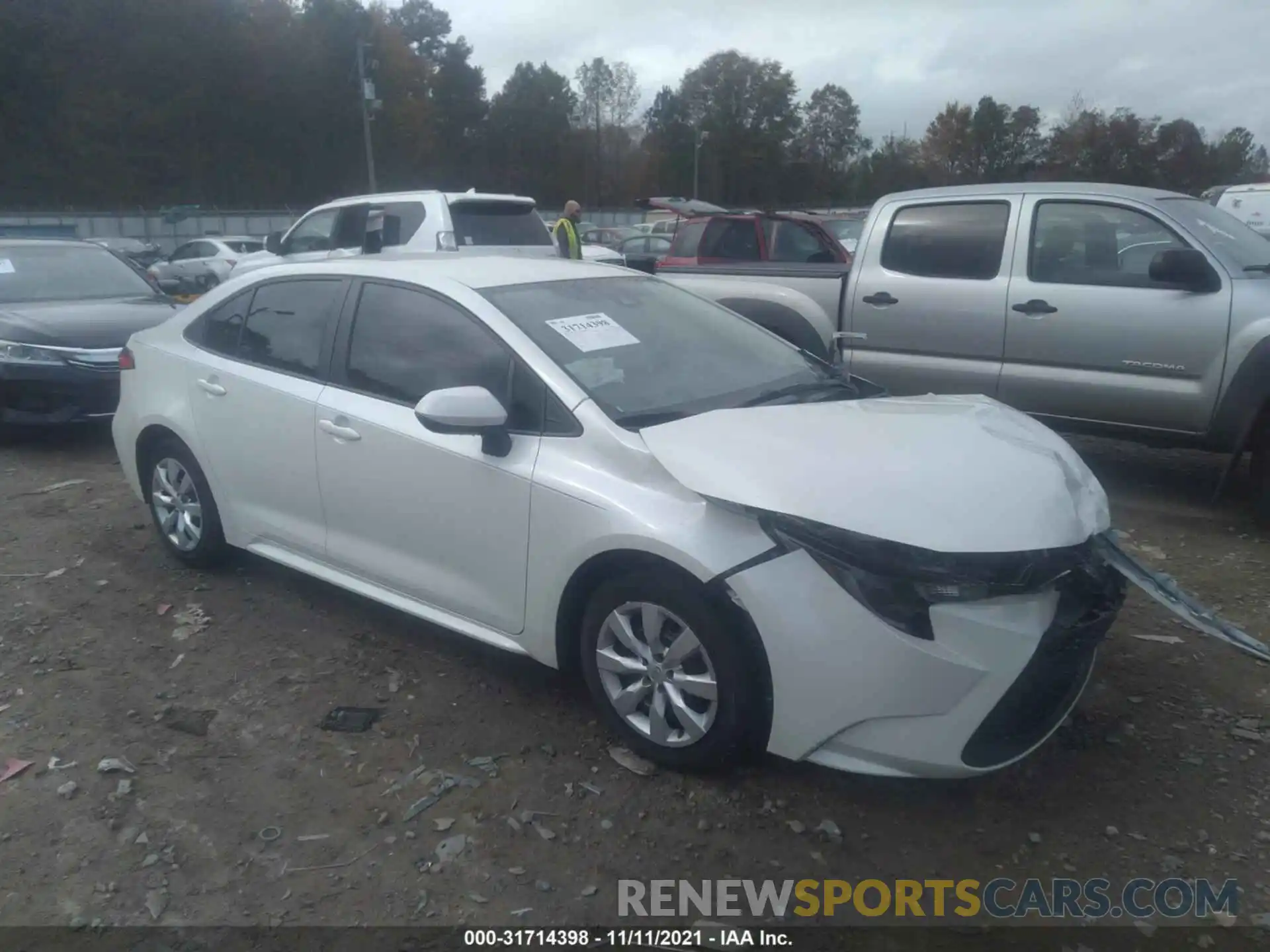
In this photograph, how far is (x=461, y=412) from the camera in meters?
3.42

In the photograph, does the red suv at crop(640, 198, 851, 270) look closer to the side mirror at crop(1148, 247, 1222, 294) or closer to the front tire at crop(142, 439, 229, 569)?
the side mirror at crop(1148, 247, 1222, 294)

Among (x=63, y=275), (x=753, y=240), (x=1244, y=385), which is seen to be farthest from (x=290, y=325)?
(x=753, y=240)

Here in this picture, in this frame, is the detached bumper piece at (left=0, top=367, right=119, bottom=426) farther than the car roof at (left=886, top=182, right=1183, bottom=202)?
Yes

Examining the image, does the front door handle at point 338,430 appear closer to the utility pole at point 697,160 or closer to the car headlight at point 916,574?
the car headlight at point 916,574

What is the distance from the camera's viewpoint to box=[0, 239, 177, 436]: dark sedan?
7.46m

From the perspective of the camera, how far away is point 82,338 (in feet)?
25.0

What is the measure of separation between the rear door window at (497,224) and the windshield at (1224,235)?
6.12m


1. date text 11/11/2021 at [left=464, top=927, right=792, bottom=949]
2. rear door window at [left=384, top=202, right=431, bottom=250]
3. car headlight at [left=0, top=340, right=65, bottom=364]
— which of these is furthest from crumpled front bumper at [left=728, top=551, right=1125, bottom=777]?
rear door window at [left=384, top=202, right=431, bottom=250]

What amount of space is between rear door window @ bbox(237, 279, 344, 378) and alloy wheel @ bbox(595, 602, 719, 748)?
1851mm

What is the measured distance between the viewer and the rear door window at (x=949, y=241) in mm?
6488

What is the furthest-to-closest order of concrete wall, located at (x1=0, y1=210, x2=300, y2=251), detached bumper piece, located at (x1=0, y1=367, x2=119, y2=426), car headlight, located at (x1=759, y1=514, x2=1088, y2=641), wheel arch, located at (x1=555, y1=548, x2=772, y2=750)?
concrete wall, located at (x1=0, y1=210, x2=300, y2=251) → detached bumper piece, located at (x1=0, y1=367, x2=119, y2=426) → wheel arch, located at (x1=555, y1=548, x2=772, y2=750) → car headlight, located at (x1=759, y1=514, x2=1088, y2=641)

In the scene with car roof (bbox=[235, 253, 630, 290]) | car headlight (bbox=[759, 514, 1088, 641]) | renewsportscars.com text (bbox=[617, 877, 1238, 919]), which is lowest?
renewsportscars.com text (bbox=[617, 877, 1238, 919])

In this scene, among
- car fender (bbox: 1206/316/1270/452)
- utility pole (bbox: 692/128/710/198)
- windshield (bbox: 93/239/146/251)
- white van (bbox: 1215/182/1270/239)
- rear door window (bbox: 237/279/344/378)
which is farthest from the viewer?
utility pole (bbox: 692/128/710/198)

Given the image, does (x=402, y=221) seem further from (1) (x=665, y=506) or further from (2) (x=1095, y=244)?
(1) (x=665, y=506)
